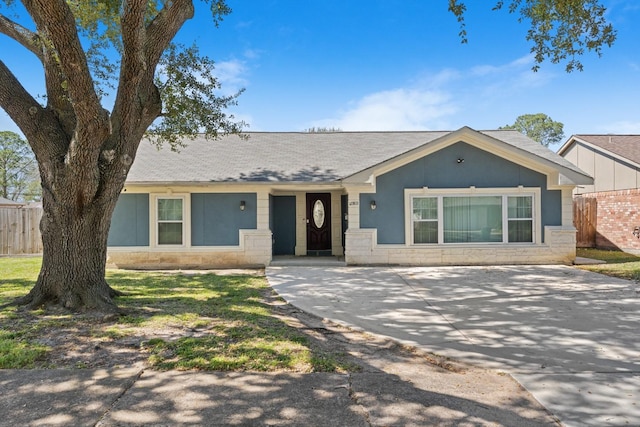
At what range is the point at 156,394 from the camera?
313cm

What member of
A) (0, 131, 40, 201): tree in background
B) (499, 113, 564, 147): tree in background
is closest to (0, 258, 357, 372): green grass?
(0, 131, 40, 201): tree in background

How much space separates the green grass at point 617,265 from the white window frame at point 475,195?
5.56 feet

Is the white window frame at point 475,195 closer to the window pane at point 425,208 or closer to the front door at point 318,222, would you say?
the window pane at point 425,208

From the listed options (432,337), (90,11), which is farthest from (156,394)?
(90,11)

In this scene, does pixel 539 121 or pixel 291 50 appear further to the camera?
pixel 539 121

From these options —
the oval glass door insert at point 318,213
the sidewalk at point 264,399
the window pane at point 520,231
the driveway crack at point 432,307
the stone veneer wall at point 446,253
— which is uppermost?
the oval glass door insert at point 318,213

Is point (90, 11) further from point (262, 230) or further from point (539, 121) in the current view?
point (539, 121)

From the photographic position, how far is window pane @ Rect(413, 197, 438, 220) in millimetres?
11195

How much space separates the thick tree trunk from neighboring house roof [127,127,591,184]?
5.31 meters

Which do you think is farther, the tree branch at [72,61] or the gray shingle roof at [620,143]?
the gray shingle roof at [620,143]

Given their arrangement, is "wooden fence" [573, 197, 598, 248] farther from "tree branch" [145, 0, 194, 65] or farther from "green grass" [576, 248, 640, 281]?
"tree branch" [145, 0, 194, 65]

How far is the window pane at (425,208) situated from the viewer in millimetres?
11195

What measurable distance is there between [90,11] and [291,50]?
21.0 ft

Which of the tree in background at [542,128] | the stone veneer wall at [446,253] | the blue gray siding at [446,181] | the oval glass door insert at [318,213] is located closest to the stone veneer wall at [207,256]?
the oval glass door insert at [318,213]
